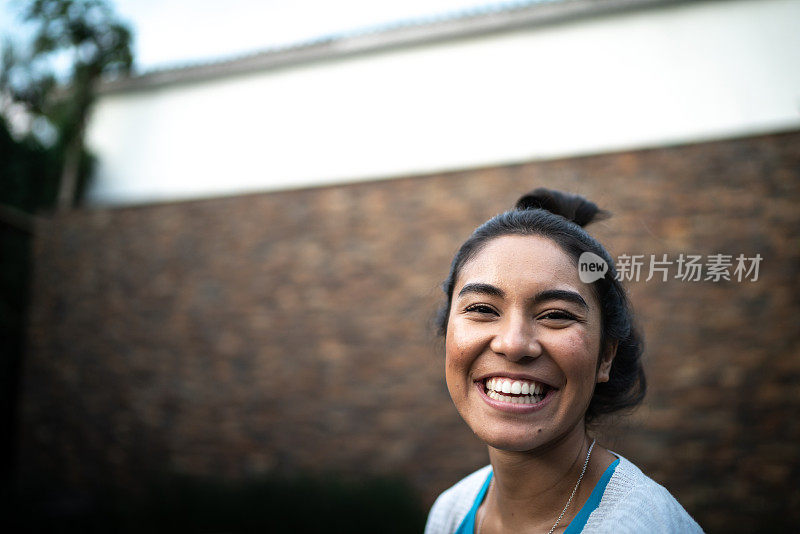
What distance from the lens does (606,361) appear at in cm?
162

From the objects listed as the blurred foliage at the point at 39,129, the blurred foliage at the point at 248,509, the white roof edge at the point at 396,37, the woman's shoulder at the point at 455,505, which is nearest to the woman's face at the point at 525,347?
the woman's shoulder at the point at 455,505

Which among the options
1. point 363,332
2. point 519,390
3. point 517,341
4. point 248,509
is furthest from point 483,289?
point 248,509

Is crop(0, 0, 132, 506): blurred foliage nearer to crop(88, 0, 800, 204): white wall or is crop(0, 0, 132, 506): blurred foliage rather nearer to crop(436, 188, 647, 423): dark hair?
crop(88, 0, 800, 204): white wall

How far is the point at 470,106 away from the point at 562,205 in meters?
5.52

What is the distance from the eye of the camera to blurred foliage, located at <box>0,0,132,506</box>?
8.61 meters

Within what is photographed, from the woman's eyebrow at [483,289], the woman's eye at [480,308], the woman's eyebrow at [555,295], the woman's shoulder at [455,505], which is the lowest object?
the woman's shoulder at [455,505]

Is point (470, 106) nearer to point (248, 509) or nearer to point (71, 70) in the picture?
point (248, 509)

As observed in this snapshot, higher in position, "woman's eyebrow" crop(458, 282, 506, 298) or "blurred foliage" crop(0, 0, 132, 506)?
"blurred foliage" crop(0, 0, 132, 506)

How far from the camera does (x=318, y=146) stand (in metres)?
7.70

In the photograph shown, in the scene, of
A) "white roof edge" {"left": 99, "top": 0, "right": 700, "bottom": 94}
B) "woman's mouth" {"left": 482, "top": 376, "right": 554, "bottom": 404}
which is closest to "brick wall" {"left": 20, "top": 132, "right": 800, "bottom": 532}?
"white roof edge" {"left": 99, "top": 0, "right": 700, "bottom": 94}

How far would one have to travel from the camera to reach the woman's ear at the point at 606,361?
1.58 meters

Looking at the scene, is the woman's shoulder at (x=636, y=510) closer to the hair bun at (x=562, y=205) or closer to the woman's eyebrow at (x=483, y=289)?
the woman's eyebrow at (x=483, y=289)

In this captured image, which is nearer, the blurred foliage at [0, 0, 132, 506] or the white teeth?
the white teeth

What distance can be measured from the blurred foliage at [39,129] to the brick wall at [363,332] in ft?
2.07
